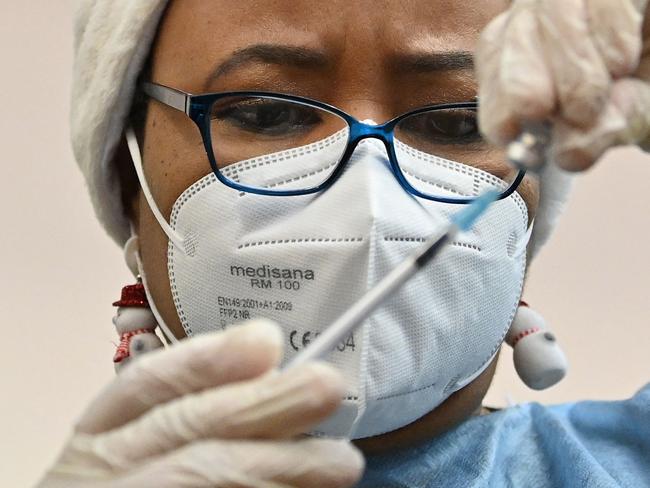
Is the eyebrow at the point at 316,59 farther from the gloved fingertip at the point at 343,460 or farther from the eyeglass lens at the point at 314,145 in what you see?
the gloved fingertip at the point at 343,460

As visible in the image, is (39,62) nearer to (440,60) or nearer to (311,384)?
(440,60)

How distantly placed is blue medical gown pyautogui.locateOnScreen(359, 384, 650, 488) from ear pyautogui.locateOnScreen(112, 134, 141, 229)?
0.44 metres

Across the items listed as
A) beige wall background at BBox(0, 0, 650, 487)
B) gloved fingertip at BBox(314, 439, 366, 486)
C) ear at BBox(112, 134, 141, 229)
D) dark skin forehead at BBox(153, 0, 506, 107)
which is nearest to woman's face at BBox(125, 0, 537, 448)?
dark skin forehead at BBox(153, 0, 506, 107)

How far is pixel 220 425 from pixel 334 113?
1.26 feet

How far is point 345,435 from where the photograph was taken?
32.9 inches

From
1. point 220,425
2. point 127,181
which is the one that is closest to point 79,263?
point 127,181

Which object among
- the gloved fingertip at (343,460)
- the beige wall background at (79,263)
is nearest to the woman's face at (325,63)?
the gloved fingertip at (343,460)

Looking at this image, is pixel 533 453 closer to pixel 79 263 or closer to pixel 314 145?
pixel 314 145

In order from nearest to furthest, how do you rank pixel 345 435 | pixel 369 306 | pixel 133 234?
pixel 369 306 → pixel 345 435 → pixel 133 234

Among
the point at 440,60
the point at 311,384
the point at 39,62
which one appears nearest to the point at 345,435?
the point at 311,384

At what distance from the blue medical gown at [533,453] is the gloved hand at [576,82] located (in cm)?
46

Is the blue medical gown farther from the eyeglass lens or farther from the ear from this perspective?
the ear

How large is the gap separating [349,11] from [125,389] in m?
0.46

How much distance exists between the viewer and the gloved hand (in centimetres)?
56
